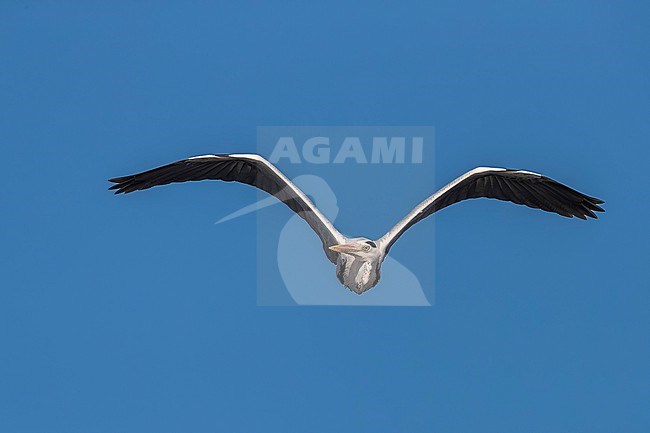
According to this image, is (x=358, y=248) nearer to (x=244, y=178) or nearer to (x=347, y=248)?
(x=347, y=248)

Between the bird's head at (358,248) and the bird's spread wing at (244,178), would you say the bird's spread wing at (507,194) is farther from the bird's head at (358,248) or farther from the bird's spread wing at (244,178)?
the bird's spread wing at (244,178)

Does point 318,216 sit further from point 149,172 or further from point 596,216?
point 596,216

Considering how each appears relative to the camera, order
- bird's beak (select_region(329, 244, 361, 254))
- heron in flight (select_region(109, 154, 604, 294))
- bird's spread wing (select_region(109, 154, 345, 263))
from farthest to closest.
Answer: bird's spread wing (select_region(109, 154, 345, 263)) → heron in flight (select_region(109, 154, 604, 294)) → bird's beak (select_region(329, 244, 361, 254))

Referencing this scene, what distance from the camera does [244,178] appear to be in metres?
9.62

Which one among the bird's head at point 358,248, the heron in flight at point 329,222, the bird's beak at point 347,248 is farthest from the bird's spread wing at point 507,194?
the bird's beak at point 347,248

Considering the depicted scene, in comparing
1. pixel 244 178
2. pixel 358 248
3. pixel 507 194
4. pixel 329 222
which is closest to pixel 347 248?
pixel 358 248

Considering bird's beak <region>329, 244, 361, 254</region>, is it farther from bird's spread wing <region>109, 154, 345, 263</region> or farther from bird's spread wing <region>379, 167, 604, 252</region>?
bird's spread wing <region>379, 167, 604, 252</region>

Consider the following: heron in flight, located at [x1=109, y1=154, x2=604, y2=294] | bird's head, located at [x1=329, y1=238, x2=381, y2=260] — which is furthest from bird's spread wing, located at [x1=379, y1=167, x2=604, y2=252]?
bird's head, located at [x1=329, y1=238, x2=381, y2=260]

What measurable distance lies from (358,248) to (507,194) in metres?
2.16

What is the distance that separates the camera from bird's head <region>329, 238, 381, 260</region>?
8.70 metres

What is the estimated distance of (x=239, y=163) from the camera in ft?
30.9

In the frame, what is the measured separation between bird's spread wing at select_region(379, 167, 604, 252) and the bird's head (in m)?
0.24

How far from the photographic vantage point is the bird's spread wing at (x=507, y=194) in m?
8.96

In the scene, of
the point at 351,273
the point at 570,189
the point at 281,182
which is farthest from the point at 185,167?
the point at 570,189
